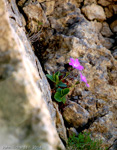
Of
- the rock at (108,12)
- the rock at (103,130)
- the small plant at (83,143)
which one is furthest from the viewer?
the rock at (108,12)

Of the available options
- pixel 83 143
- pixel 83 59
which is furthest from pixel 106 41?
pixel 83 143

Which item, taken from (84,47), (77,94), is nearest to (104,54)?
(84,47)

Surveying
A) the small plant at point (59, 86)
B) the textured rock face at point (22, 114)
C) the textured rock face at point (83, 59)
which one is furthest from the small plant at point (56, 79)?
the textured rock face at point (22, 114)

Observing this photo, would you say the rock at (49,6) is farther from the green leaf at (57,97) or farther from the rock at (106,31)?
the green leaf at (57,97)

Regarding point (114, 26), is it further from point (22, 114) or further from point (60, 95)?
point (22, 114)

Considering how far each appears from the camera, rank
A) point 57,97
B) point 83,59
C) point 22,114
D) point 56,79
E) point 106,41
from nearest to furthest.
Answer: point 22,114 < point 57,97 < point 56,79 < point 83,59 < point 106,41

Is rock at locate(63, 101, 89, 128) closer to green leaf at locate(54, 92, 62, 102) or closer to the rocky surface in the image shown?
the rocky surface
